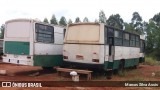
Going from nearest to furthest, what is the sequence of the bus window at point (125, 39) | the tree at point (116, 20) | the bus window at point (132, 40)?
the bus window at point (125, 39)
the bus window at point (132, 40)
the tree at point (116, 20)

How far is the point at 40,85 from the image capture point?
38.7 feet

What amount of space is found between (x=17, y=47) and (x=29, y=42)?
0.84 meters

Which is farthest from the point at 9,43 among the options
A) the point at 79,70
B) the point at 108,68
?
the point at 108,68

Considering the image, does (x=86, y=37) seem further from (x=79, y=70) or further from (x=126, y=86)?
(x=126, y=86)

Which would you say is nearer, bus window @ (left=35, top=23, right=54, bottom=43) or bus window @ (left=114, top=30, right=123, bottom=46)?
bus window @ (left=35, top=23, right=54, bottom=43)

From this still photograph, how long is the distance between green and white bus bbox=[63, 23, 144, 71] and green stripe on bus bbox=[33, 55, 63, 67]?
97 centimetres

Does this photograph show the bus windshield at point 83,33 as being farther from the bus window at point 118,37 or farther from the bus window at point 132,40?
the bus window at point 132,40

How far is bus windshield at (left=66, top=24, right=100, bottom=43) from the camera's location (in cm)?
1475

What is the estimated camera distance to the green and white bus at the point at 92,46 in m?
14.5

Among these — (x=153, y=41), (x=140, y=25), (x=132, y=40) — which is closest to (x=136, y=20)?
(x=140, y=25)

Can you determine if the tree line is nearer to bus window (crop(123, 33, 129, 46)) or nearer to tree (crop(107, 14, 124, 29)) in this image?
tree (crop(107, 14, 124, 29))

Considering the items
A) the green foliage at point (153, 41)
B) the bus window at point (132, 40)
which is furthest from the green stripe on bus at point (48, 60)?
the green foliage at point (153, 41)

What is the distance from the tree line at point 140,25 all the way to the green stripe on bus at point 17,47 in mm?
43526

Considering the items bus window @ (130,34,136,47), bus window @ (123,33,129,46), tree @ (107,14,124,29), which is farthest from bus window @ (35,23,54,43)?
tree @ (107,14,124,29)
